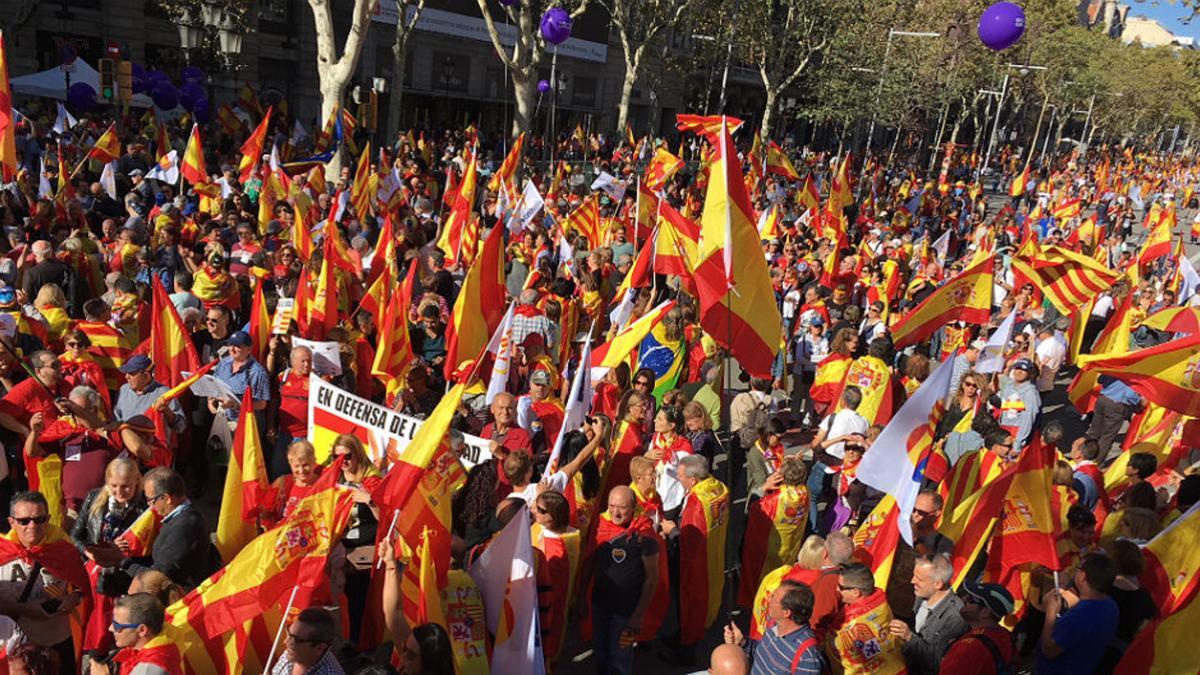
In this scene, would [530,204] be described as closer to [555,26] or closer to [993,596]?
[555,26]

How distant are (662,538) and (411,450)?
5.37 feet

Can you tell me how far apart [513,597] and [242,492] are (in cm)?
160

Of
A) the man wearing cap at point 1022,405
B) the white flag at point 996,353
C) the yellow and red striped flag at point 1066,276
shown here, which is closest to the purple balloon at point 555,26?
the yellow and red striped flag at point 1066,276

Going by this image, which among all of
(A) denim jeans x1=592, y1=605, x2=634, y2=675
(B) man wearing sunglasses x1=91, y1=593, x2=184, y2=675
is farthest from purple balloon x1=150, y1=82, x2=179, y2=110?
(B) man wearing sunglasses x1=91, y1=593, x2=184, y2=675

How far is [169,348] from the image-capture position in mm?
6961

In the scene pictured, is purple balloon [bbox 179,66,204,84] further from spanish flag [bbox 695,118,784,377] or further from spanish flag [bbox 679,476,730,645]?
spanish flag [bbox 679,476,730,645]

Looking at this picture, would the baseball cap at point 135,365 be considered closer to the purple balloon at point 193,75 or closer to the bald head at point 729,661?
the bald head at point 729,661

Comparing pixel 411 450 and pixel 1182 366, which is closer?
pixel 411 450

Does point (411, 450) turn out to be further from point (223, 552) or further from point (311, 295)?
point (311, 295)

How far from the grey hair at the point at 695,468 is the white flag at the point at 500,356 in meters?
1.84

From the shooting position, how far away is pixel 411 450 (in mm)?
Answer: 4660

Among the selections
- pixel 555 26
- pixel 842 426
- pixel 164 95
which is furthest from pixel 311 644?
pixel 164 95

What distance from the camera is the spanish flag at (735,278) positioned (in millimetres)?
5535

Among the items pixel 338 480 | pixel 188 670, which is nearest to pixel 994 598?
pixel 338 480
